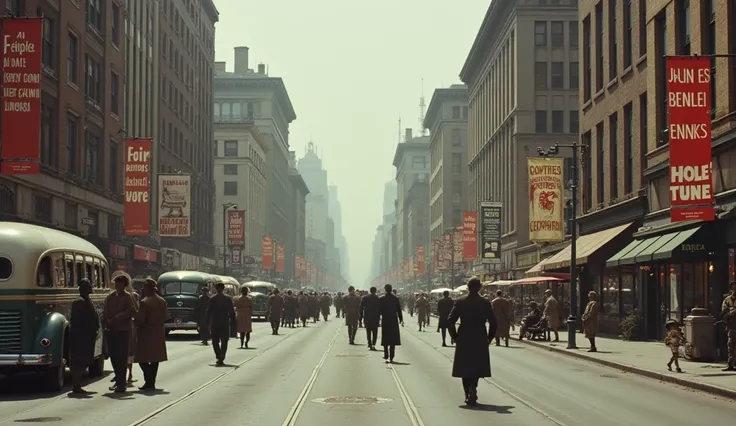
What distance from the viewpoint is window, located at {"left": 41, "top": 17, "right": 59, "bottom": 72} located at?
4288cm

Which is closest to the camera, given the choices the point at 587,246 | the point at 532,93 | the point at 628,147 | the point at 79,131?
the point at 628,147

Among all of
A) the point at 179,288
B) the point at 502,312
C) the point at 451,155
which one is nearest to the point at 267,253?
the point at 451,155

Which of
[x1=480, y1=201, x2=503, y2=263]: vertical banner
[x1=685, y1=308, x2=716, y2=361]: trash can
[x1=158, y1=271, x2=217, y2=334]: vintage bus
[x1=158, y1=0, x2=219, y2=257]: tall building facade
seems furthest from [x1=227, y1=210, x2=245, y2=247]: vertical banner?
[x1=685, y1=308, x2=716, y2=361]: trash can

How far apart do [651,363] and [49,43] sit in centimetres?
2910

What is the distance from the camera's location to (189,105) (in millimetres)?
91500

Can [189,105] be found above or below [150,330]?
above

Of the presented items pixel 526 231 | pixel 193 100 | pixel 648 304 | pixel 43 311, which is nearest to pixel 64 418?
pixel 43 311

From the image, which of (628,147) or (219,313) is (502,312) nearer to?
(628,147)

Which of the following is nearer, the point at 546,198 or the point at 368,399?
the point at 368,399

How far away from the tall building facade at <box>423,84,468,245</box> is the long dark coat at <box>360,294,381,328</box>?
115280mm

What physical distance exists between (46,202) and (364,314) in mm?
17308

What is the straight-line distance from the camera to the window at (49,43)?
1688 inches

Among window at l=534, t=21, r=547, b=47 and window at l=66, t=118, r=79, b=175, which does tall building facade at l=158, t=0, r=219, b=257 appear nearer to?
window at l=66, t=118, r=79, b=175

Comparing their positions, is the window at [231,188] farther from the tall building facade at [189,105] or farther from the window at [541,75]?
the window at [541,75]
